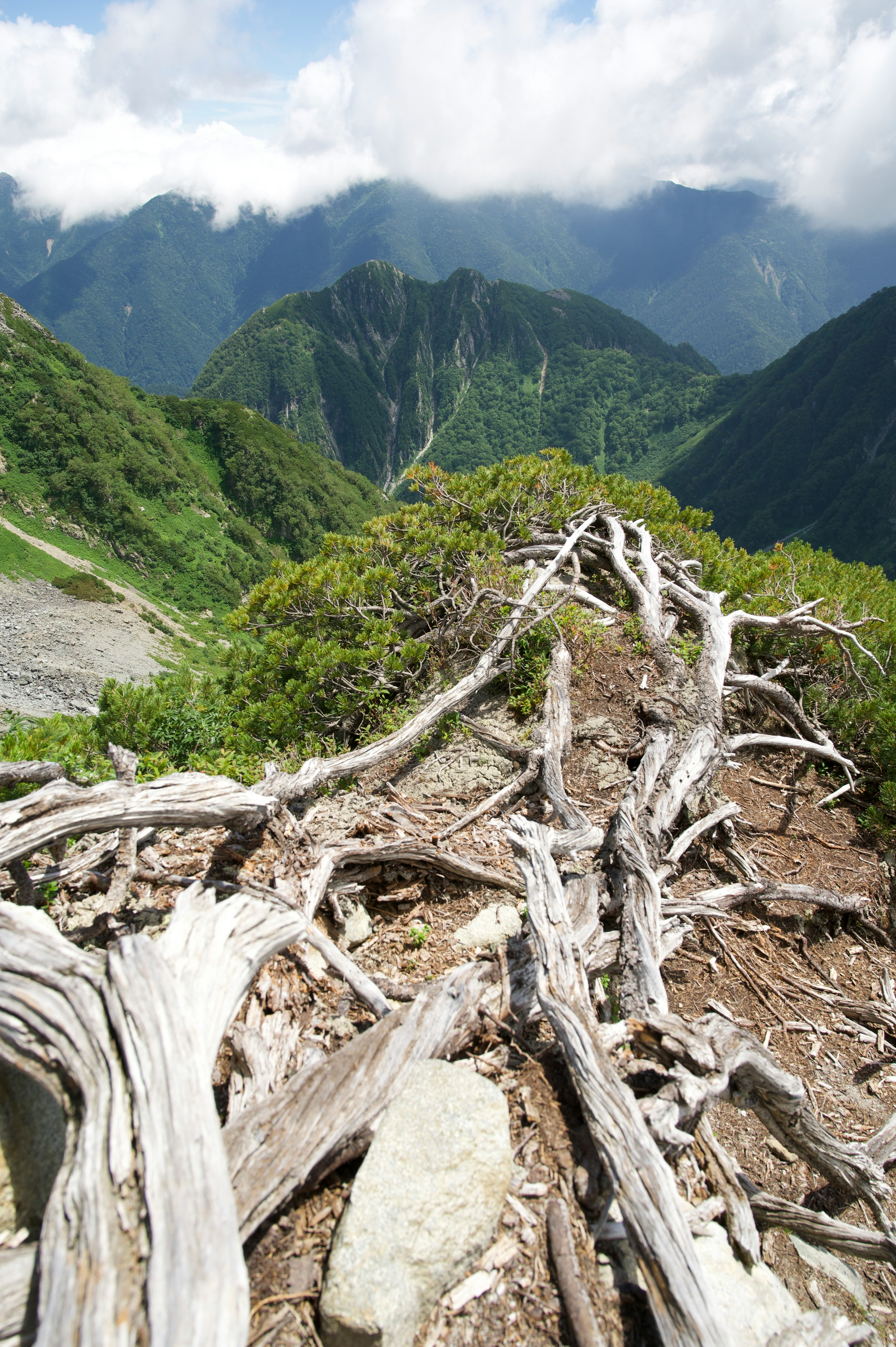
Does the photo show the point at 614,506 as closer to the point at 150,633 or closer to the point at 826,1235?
the point at 826,1235

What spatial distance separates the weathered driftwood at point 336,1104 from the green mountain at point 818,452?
161389 mm

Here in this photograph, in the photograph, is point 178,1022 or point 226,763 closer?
point 178,1022

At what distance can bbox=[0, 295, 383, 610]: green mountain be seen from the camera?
85.9 m

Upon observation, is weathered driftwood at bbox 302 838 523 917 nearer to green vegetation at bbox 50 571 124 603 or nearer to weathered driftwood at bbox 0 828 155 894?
weathered driftwood at bbox 0 828 155 894

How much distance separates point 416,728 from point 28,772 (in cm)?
419

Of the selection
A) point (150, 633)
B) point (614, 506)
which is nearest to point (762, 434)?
point (150, 633)

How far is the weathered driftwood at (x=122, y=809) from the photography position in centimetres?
430

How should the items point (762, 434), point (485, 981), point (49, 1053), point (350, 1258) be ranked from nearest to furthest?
point (350, 1258) < point (49, 1053) < point (485, 981) < point (762, 434)

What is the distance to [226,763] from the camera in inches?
321

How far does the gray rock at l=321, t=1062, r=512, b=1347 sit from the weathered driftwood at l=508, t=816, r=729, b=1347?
51 centimetres

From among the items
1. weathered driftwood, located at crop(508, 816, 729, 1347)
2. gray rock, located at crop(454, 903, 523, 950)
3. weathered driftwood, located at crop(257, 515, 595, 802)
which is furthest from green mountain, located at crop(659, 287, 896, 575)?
weathered driftwood, located at crop(508, 816, 729, 1347)

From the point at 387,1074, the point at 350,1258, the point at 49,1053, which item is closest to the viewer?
the point at 350,1258

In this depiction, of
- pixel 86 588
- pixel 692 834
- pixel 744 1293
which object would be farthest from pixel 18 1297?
pixel 86 588

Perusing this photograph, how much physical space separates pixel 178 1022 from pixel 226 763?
17.7 ft
